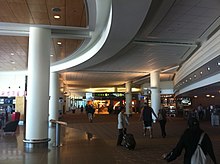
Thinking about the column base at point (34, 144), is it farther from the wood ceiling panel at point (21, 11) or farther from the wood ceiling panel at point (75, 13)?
the wood ceiling panel at point (75, 13)

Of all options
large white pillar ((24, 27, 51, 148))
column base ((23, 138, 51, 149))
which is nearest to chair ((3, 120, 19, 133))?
large white pillar ((24, 27, 51, 148))

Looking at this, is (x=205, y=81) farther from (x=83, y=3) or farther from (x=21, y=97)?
(x=21, y=97)

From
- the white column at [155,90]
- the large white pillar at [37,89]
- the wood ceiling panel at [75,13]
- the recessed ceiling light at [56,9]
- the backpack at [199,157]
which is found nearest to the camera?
the backpack at [199,157]

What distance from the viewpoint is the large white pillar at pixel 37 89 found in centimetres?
886

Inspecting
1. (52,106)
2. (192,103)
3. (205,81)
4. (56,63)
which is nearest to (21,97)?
(52,106)

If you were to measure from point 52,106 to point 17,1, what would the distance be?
41.6 feet

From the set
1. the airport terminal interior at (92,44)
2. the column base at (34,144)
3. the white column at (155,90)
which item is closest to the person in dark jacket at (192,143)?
the airport terminal interior at (92,44)

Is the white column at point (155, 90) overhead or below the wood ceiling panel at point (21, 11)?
below

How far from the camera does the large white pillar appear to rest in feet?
29.1

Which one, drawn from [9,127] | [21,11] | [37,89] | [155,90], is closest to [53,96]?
[9,127]

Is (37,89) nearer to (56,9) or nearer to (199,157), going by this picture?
(56,9)

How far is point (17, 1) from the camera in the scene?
271 inches

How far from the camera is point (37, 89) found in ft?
29.6

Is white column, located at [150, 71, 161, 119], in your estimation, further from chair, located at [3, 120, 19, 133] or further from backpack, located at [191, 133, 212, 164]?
backpack, located at [191, 133, 212, 164]
